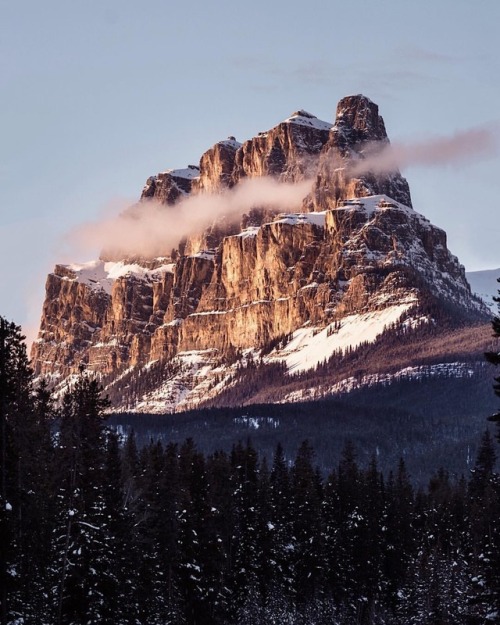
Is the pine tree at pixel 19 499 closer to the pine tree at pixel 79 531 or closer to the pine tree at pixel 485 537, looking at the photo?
the pine tree at pixel 79 531

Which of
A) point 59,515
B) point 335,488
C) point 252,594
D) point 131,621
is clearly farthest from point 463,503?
point 59,515

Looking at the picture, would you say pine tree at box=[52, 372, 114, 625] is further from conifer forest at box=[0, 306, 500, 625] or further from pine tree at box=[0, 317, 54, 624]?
pine tree at box=[0, 317, 54, 624]

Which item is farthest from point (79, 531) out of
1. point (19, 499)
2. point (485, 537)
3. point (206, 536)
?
point (485, 537)

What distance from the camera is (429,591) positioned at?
109812mm

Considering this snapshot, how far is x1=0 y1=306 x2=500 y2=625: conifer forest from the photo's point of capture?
6294 cm

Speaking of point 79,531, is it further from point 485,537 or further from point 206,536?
point 485,537

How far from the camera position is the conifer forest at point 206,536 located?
206ft

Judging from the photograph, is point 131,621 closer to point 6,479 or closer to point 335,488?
point 6,479

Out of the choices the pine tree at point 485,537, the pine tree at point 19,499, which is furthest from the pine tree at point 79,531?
the pine tree at point 485,537

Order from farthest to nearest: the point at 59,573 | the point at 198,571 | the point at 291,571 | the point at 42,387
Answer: the point at 291,571 → the point at 42,387 → the point at 198,571 → the point at 59,573

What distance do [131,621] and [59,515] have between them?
1091 cm

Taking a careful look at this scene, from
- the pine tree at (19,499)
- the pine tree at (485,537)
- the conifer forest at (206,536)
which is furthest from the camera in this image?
the conifer forest at (206,536)

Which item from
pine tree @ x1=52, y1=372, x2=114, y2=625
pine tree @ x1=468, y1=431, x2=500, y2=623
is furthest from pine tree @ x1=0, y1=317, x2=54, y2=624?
pine tree @ x1=468, y1=431, x2=500, y2=623

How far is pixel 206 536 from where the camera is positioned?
88.4m
